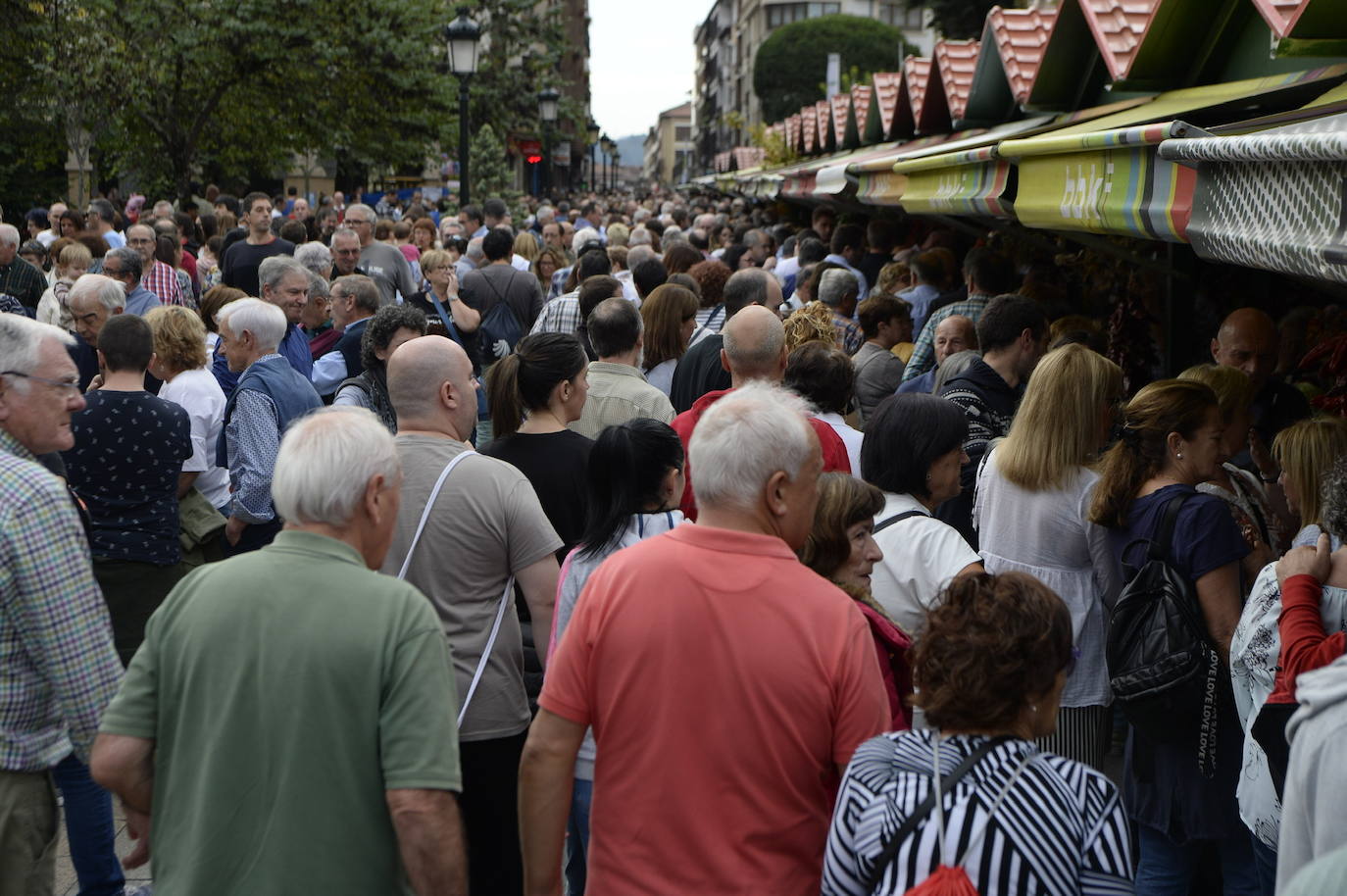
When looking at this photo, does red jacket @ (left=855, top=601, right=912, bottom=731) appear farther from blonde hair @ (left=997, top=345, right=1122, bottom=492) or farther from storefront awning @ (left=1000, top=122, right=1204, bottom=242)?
storefront awning @ (left=1000, top=122, right=1204, bottom=242)

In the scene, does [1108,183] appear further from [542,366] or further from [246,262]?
[246,262]

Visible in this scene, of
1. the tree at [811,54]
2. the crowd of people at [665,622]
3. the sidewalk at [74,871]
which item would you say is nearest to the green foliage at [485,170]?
the crowd of people at [665,622]

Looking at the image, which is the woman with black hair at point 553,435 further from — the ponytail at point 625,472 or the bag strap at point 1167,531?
the bag strap at point 1167,531

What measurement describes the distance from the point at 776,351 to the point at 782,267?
790 cm

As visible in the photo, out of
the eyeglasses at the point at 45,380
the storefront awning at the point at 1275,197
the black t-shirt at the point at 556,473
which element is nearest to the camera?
the storefront awning at the point at 1275,197

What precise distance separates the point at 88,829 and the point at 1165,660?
3.28 m

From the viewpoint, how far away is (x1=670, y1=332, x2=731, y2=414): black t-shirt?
643 cm

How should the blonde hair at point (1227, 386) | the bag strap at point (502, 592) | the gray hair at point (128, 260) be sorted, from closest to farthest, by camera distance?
the bag strap at point (502, 592) → the blonde hair at point (1227, 386) → the gray hair at point (128, 260)

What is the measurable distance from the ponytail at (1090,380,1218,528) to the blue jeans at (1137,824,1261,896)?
963 millimetres

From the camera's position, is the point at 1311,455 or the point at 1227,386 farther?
the point at 1227,386

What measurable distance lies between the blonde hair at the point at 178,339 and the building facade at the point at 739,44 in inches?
2466

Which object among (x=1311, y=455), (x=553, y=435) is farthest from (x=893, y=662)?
(x=553, y=435)

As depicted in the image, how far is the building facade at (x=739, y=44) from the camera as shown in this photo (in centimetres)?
9475

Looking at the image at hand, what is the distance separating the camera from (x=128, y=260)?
8719 millimetres
